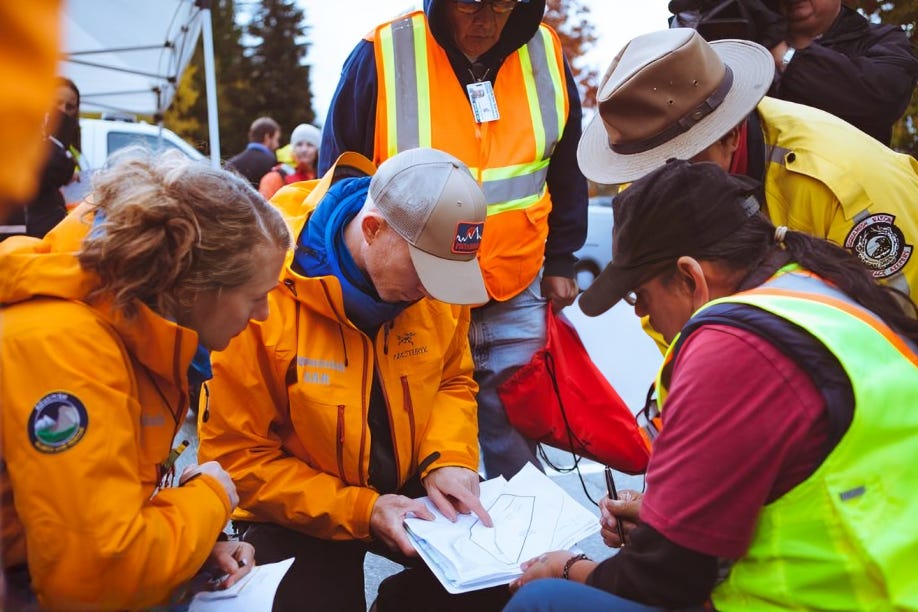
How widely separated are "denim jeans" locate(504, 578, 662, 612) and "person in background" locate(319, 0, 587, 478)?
1.26 m

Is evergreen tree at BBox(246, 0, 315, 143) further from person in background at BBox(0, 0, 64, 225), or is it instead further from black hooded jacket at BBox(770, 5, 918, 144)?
person in background at BBox(0, 0, 64, 225)

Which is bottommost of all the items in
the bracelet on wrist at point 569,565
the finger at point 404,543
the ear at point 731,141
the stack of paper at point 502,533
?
the finger at point 404,543

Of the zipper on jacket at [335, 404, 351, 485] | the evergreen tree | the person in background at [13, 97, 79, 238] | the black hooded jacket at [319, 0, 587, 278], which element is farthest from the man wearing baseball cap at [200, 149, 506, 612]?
the evergreen tree

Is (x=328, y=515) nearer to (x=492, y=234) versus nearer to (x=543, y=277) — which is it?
(x=492, y=234)

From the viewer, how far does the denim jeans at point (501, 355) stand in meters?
2.87

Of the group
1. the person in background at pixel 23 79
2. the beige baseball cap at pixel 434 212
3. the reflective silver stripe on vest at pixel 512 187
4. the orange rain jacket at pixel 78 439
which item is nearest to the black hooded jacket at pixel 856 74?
the reflective silver stripe on vest at pixel 512 187

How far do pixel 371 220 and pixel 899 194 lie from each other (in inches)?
54.9

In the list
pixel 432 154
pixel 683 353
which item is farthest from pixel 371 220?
pixel 683 353

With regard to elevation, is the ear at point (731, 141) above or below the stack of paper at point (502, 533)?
above

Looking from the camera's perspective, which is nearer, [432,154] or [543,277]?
[432,154]

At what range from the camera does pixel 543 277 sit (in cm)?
312

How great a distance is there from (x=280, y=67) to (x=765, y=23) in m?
27.6

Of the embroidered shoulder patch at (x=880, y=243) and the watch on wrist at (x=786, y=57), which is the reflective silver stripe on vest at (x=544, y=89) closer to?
the watch on wrist at (x=786, y=57)

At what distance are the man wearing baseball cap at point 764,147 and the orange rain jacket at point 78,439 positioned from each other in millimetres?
1365
